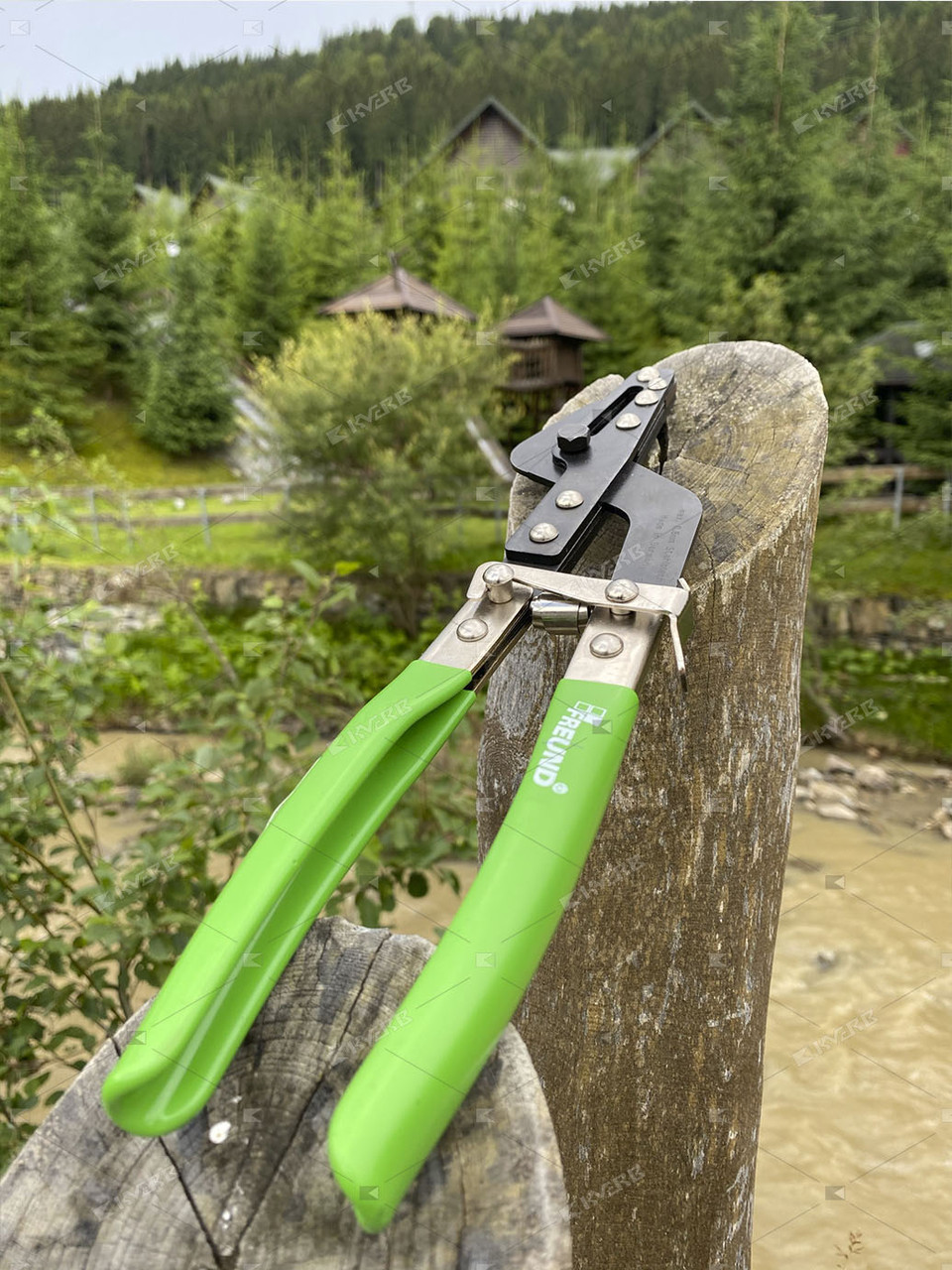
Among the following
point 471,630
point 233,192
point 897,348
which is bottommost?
point 897,348

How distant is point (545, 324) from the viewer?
14.1 metres

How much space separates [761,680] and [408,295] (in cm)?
1319

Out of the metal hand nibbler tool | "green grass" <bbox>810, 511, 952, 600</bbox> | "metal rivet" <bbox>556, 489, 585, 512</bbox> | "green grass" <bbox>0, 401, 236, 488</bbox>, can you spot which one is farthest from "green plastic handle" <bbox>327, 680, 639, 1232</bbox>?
"green grass" <bbox>0, 401, 236, 488</bbox>

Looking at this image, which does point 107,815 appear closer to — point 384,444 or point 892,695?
point 892,695

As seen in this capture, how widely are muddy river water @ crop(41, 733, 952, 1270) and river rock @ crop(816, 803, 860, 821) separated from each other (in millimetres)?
248

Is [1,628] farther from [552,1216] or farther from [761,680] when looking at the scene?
[552,1216]

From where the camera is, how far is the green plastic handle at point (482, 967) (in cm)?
80

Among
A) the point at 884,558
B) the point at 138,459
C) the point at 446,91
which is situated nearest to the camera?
the point at 884,558

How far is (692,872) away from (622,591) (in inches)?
22.7

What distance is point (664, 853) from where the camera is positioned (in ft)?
5.11

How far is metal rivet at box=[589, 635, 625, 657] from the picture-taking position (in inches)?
46.2

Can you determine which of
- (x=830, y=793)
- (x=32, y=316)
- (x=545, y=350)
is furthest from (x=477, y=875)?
(x=32, y=316)

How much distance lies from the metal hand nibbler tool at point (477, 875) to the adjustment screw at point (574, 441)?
9 cm

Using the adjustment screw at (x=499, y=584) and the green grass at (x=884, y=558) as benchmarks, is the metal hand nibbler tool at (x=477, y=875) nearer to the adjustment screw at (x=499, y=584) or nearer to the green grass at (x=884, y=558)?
the adjustment screw at (x=499, y=584)
